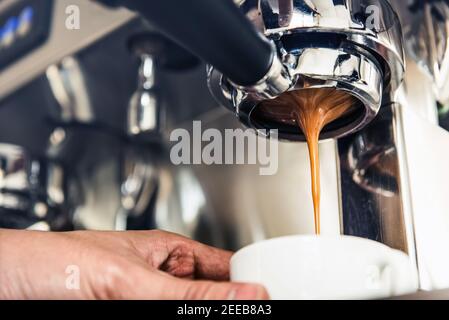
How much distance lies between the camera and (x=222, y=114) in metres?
0.76

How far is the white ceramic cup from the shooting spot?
0.32m

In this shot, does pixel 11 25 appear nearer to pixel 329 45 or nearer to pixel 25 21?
pixel 25 21

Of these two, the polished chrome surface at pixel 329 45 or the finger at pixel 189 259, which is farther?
the finger at pixel 189 259

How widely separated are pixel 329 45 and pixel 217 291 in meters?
0.18

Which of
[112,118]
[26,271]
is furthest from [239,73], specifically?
[112,118]

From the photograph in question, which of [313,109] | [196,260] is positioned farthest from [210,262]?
[313,109]

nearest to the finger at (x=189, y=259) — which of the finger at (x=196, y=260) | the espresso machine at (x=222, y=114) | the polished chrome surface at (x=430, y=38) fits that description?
the finger at (x=196, y=260)

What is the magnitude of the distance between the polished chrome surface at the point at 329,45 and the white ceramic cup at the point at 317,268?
0.31 ft

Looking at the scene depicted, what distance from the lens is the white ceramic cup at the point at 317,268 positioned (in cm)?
32

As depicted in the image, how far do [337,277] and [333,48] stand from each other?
0.49 ft

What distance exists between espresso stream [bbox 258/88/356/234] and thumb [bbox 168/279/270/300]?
11 centimetres

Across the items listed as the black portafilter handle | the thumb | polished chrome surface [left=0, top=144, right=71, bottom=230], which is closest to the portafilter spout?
the black portafilter handle

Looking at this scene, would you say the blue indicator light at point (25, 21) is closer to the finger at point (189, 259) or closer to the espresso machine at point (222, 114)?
the espresso machine at point (222, 114)

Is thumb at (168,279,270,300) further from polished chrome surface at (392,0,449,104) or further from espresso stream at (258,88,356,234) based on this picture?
polished chrome surface at (392,0,449,104)
